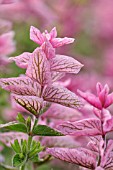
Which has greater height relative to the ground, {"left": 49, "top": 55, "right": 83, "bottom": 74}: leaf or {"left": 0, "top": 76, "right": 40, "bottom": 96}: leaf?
{"left": 49, "top": 55, "right": 83, "bottom": 74}: leaf

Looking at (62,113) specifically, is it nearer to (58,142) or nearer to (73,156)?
(58,142)

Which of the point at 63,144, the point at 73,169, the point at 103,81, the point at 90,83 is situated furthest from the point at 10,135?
the point at 103,81

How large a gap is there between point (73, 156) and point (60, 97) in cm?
8

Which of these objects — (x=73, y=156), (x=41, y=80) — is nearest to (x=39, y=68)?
Result: (x=41, y=80)

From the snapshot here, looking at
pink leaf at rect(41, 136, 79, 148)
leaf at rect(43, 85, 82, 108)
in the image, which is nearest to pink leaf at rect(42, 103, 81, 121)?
pink leaf at rect(41, 136, 79, 148)

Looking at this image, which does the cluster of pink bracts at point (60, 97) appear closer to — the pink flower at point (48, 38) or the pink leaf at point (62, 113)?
the pink flower at point (48, 38)

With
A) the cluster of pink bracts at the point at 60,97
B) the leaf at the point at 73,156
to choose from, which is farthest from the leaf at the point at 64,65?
the leaf at the point at 73,156

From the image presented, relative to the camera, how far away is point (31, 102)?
0.71 meters

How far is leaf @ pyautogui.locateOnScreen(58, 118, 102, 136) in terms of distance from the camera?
2.36ft

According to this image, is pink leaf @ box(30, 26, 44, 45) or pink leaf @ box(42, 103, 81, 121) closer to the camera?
pink leaf @ box(30, 26, 44, 45)

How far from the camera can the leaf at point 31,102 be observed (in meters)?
0.70

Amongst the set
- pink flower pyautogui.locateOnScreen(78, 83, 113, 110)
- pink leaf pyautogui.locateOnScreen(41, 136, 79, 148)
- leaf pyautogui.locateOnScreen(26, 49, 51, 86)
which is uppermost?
leaf pyautogui.locateOnScreen(26, 49, 51, 86)

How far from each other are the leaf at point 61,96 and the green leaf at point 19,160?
0.26ft

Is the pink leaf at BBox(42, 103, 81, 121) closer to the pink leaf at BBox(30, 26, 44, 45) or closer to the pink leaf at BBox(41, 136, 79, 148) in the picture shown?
the pink leaf at BBox(41, 136, 79, 148)
